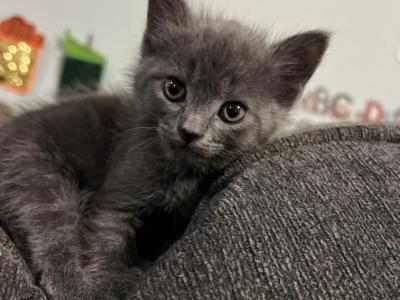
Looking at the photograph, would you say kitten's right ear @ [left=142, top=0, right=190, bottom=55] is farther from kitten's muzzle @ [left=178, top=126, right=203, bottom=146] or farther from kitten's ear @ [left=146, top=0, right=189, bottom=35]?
kitten's muzzle @ [left=178, top=126, right=203, bottom=146]

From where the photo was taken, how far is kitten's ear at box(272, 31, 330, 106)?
3.65 feet

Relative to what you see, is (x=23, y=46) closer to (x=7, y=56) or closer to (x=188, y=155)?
(x=7, y=56)

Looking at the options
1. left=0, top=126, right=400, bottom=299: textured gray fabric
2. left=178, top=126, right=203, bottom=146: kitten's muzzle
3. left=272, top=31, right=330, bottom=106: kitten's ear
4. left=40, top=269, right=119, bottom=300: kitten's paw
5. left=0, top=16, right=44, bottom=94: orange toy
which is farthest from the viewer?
left=0, top=16, right=44, bottom=94: orange toy

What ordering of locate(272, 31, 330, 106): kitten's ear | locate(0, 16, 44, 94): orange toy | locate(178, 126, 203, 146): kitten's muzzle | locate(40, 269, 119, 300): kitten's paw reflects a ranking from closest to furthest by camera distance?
locate(40, 269, 119, 300): kitten's paw, locate(178, 126, 203, 146): kitten's muzzle, locate(272, 31, 330, 106): kitten's ear, locate(0, 16, 44, 94): orange toy

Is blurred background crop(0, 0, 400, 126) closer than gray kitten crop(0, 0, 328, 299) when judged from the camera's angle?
No

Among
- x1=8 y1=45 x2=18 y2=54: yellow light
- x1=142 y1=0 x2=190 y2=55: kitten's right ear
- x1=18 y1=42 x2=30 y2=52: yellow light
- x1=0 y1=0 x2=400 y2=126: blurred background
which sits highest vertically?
x1=142 y1=0 x2=190 y2=55: kitten's right ear

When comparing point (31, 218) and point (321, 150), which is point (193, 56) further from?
point (31, 218)

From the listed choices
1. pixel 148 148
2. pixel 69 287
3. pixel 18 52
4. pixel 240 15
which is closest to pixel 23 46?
pixel 18 52

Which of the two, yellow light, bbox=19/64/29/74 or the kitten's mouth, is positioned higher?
the kitten's mouth

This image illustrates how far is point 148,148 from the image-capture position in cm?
111

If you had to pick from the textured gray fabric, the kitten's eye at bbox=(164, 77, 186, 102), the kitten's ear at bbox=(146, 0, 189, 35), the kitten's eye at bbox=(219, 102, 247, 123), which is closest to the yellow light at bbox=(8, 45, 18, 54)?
the kitten's ear at bbox=(146, 0, 189, 35)

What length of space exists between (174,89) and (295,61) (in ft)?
1.00

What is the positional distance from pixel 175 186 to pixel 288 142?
29 centimetres

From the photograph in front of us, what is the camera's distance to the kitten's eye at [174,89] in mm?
1042
